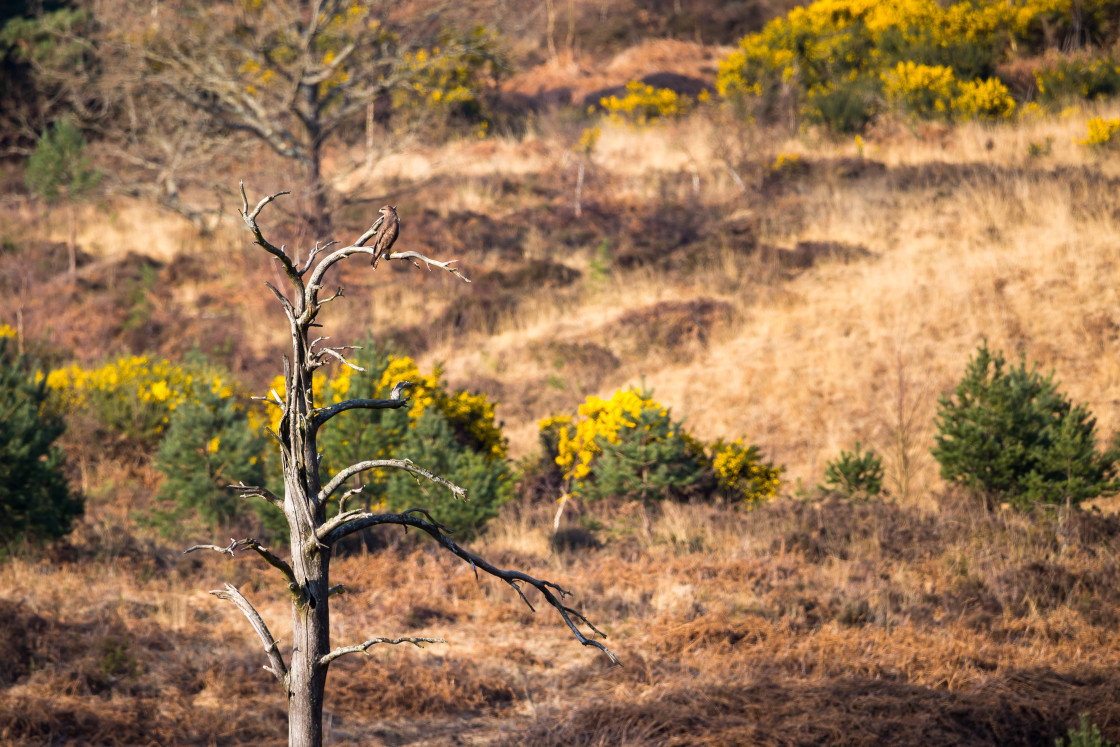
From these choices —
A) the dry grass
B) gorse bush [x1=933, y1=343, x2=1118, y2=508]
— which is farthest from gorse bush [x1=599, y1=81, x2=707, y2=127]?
gorse bush [x1=933, y1=343, x2=1118, y2=508]

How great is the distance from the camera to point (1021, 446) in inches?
316

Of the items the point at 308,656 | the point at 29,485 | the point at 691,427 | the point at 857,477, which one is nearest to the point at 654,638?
the point at 857,477

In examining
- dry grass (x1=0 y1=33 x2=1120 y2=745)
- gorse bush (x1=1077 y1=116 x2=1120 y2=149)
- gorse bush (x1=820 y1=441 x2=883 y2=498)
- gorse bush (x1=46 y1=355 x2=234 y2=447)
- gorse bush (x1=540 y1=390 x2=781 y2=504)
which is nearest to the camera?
dry grass (x1=0 y1=33 x2=1120 y2=745)

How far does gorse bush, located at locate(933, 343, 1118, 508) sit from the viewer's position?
7871 millimetres

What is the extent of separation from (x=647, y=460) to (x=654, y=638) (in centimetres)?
244

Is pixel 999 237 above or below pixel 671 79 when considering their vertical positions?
below

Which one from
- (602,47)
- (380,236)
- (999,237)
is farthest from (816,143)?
(380,236)

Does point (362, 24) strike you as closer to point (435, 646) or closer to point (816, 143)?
point (816, 143)

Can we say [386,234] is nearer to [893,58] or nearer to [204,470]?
[204,470]

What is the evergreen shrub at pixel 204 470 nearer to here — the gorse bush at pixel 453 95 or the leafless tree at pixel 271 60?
the leafless tree at pixel 271 60

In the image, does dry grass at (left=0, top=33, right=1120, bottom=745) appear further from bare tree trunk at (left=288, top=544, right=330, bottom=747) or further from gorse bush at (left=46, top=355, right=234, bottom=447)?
bare tree trunk at (left=288, top=544, right=330, bottom=747)

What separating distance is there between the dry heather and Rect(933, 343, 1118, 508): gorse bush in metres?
0.34

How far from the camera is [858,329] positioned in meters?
11.9

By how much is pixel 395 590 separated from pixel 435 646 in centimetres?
88
